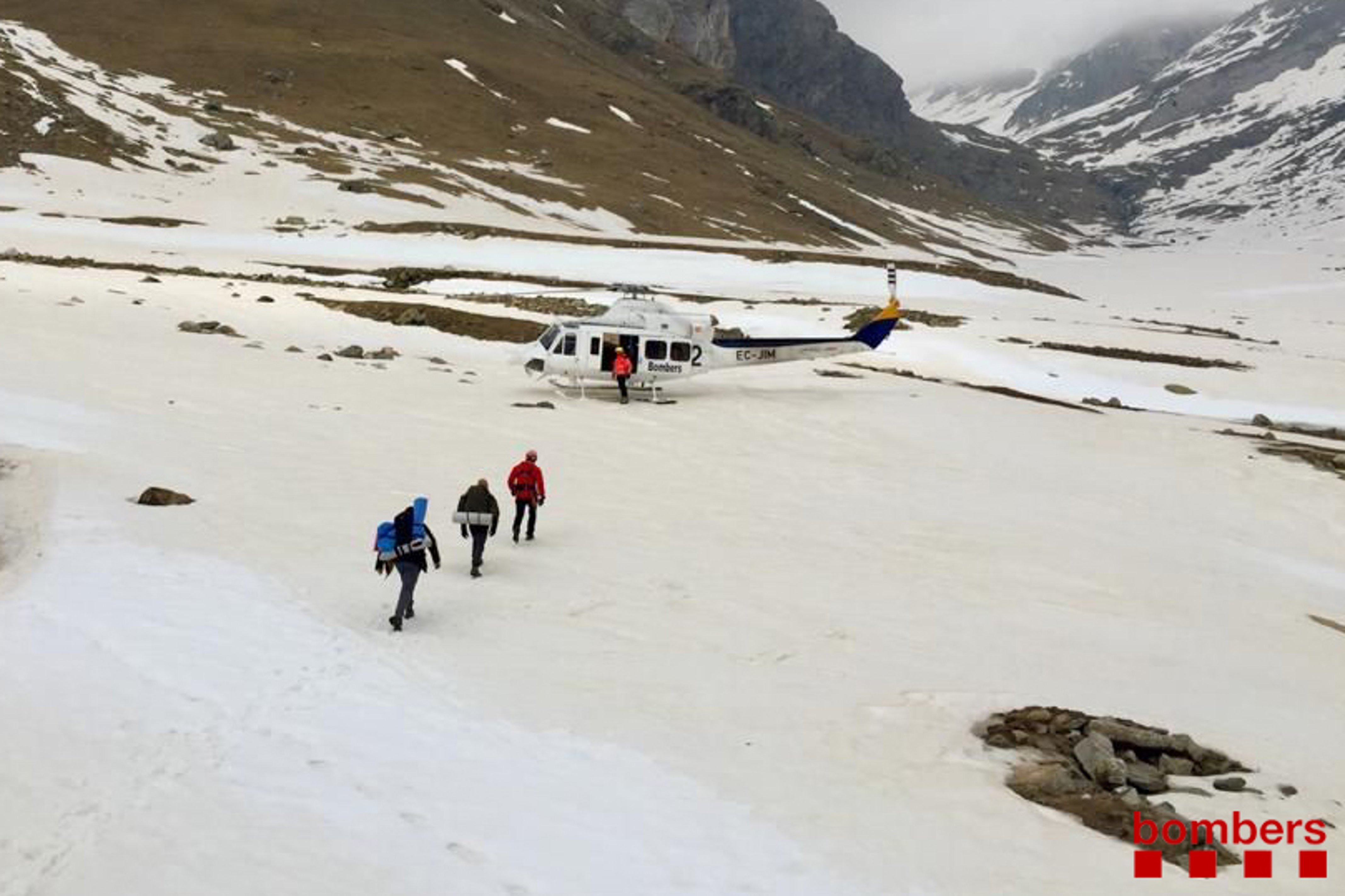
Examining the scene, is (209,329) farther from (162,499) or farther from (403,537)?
(403,537)

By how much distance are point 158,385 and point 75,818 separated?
17.4 m

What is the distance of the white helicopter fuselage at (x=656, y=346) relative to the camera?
27.5m

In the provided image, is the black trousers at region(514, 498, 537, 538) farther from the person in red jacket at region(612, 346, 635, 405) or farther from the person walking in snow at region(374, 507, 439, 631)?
the person in red jacket at region(612, 346, 635, 405)

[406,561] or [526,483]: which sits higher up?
[526,483]

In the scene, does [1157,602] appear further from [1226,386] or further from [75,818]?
[1226,386]

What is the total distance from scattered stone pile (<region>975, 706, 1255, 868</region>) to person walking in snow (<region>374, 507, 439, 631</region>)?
21.0 ft

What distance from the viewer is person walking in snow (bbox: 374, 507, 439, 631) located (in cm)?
1129

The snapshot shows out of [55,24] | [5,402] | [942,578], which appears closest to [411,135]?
[55,24]

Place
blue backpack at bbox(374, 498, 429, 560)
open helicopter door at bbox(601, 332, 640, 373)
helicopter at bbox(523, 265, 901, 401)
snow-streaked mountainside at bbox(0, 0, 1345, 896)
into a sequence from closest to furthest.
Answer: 1. snow-streaked mountainside at bbox(0, 0, 1345, 896)
2. blue backpack at bbox(374, 498, 429, 560)
3. helicopter at bbox(523, 265, 901, 401)
4. open helicopter door at bbox(601, 332, 640, 373)

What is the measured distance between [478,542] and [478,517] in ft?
1.40

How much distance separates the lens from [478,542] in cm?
1348

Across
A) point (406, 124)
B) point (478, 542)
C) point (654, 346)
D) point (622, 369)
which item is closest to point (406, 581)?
point (478, 542)

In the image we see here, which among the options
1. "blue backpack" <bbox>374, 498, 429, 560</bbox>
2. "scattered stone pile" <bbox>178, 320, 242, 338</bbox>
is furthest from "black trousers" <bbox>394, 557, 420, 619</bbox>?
"scattered stone pile" <bbox>178, 320, 242, 338</bbox>

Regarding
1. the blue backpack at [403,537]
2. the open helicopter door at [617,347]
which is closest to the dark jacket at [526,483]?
the blue backpack at [403,537]
